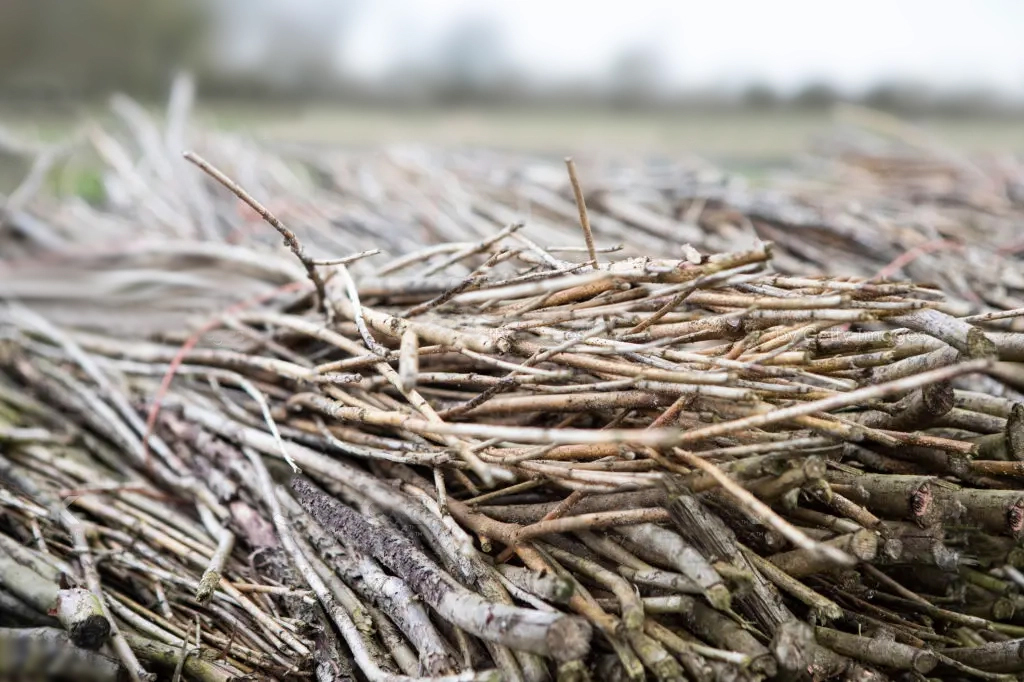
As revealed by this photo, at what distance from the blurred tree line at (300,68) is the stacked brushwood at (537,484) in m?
2.78

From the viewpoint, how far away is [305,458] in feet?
4.15

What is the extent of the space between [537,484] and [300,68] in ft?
11.9

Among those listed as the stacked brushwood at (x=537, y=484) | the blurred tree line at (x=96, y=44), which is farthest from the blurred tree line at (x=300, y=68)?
the stacked brushwood at (x=537, y=484)

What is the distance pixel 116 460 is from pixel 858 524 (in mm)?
1326

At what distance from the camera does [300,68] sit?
4133mm

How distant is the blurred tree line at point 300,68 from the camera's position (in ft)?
12.9

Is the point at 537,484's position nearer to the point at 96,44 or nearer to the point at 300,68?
the point at 300,68

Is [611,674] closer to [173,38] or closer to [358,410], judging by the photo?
[358,410]

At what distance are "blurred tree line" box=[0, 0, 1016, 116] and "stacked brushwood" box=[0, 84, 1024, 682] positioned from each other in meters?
2.78

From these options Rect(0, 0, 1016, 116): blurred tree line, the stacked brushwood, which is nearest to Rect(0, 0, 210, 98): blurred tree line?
Rect(0, 0, 1016, 116): blurred tree line

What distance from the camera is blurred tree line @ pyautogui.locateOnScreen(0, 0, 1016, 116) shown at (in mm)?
3941

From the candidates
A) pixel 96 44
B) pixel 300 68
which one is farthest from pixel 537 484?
pixel 96 44

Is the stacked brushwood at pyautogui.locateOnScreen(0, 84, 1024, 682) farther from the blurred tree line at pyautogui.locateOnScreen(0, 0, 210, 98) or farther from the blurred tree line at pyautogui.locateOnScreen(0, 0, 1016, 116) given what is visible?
the blurred tree line at pyautogui.locateOnScreen(0, 0, 210, 98)

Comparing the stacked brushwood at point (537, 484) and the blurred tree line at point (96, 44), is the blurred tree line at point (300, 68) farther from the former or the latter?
the stacked brushwood at point (537, 484)
